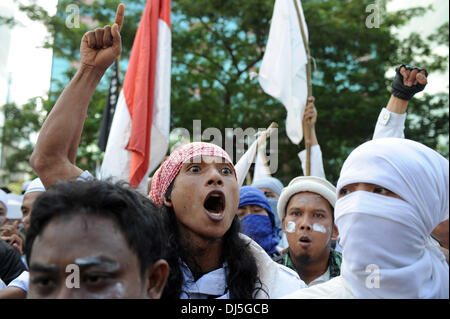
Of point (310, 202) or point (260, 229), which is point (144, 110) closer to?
point (260, 229)

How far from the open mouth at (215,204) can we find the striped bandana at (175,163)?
0.66 feet

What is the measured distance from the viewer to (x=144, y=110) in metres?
5.29

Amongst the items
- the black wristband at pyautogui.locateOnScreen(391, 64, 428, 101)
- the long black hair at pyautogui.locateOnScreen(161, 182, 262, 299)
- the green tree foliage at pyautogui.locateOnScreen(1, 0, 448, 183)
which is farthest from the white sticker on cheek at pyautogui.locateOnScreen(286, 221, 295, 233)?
the green tree foliage at pyautogui.locateOnScreen(1, 0, 448, 183)

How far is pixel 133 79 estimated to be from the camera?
18.2 ft

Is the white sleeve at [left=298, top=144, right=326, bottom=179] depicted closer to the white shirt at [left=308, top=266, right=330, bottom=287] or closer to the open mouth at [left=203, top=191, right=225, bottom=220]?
the white shirt at [left=308, top=266, right=330, bottom=287]

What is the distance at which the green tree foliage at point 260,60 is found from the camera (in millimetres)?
12859

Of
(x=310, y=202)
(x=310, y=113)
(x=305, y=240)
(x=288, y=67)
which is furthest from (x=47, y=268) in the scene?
(x=288, y=67)

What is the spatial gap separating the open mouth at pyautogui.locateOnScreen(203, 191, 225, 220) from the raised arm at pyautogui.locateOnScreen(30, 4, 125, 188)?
0.64m

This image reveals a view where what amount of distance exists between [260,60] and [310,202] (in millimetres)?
10351

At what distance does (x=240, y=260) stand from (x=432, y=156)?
41.0 inches

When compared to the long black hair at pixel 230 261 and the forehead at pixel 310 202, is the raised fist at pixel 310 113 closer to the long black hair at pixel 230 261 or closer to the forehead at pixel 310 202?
the forehead at pixel 310 202

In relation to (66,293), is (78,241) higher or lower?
higher

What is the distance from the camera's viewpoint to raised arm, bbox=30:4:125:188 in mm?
2266
